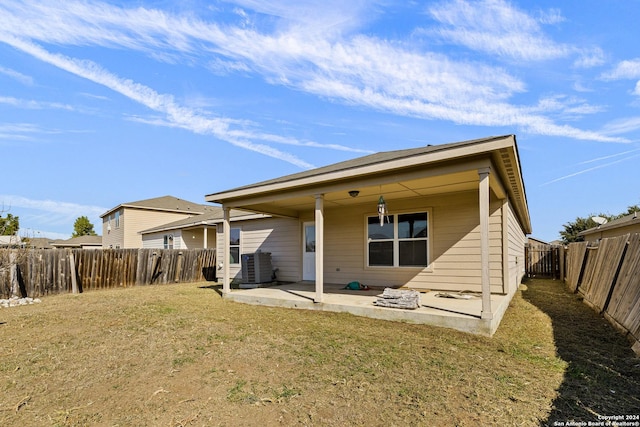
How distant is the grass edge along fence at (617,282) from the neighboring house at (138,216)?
2075cm

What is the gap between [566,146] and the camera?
12.7 metres

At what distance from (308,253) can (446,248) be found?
13.9ft

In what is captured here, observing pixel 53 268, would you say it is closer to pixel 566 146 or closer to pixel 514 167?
pixel 514 167

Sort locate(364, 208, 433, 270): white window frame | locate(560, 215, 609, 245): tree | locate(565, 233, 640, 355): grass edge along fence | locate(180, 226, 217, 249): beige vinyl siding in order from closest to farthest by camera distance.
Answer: locate(565, 233, 640, 355): grass edge along fence, locate(364, 208, 433, 270): white window frame, locate(180, 226, 217, 249): beige vinyl siding, locate(560, 215, 609, 245): tree

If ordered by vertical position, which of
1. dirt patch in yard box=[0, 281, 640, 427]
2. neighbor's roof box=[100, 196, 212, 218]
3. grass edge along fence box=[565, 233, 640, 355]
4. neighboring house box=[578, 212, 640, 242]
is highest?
neighbor's roof box=[100, 196, 212, 218]

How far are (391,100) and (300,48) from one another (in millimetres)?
3669

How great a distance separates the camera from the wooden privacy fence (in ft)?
29.8

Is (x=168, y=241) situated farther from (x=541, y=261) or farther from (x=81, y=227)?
(x=81, y=227)

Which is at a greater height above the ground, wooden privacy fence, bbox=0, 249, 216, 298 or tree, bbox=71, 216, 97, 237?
tree, bbox=71, 216, 97, 237

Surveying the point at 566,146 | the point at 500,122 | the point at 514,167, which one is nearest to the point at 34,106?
the point at 514,167

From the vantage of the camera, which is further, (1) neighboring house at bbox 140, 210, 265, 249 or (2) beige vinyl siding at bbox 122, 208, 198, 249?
(2) beige vinyl siding at bbox 122, 208, 198, 249

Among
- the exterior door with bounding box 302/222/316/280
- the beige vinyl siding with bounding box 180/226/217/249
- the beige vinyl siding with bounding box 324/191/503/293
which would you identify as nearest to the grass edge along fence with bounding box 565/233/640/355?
the beige vinyl siding with bounding box 324/191/503/293

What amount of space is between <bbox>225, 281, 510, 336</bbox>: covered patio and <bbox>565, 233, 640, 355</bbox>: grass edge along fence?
1577mm

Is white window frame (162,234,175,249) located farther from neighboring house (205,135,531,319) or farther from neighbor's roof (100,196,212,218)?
neighboring house (205,135,531,319)
